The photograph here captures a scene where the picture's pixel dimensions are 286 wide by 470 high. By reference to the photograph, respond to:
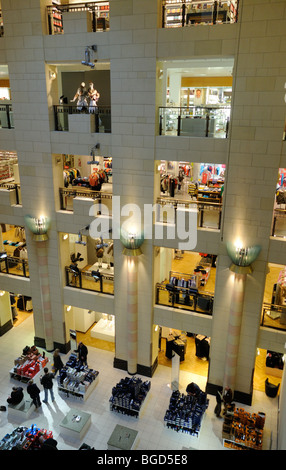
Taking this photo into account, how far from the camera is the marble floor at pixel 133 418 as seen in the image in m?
11.2

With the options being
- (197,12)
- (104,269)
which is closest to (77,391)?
(104,269)

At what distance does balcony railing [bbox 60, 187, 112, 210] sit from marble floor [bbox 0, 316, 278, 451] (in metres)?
6.19

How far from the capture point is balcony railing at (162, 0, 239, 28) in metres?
10.2

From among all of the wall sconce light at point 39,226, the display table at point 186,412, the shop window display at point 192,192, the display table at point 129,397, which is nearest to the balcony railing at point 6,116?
the wall sconce light at point 39,226

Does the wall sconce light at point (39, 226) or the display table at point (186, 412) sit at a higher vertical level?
the wall sconce light at point (39, 226)

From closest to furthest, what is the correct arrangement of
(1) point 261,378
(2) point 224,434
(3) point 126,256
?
(2) point 224,434
(3) point 126,256
(1) point 261,378

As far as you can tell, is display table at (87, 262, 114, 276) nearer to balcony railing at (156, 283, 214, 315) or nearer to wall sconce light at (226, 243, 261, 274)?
balcony railing at (156, 283, 214, 315)

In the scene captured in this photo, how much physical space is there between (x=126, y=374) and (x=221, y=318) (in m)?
4.37

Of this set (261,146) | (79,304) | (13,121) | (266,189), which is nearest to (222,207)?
(266,189)

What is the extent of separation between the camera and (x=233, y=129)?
1048 centimetres

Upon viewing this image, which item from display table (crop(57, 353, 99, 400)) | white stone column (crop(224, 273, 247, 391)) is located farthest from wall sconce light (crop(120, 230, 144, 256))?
display table (crop(57, 353, 99, 400))

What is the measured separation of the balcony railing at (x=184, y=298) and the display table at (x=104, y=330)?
3502mm

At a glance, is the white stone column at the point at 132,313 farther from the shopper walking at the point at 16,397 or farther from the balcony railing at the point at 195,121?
the balcony railing at the point at 195,121

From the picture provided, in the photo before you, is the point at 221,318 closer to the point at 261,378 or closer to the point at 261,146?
the point at 261,378
